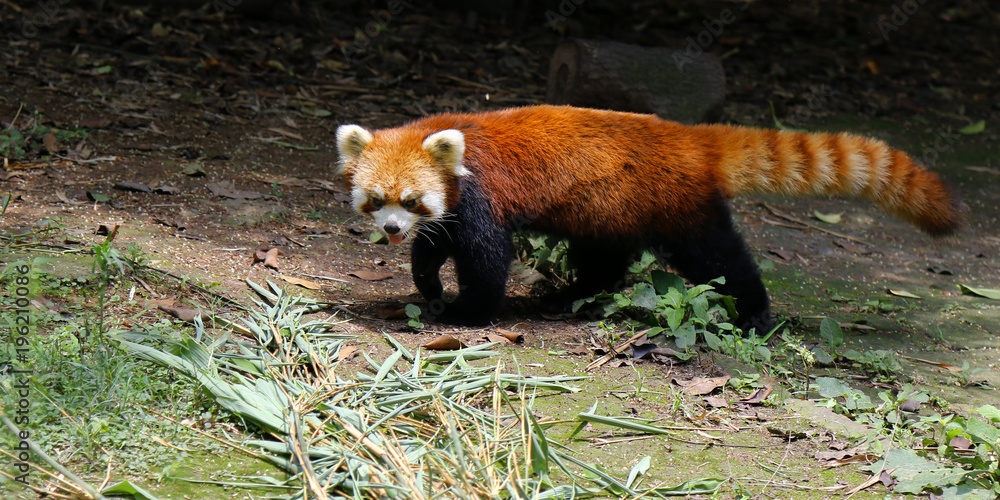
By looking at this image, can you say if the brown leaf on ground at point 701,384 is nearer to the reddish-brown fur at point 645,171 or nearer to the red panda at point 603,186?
the red panda at point 603,186

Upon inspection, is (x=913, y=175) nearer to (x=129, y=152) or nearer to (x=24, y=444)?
(x=24, y=444)

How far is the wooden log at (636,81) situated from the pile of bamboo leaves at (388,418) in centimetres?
332

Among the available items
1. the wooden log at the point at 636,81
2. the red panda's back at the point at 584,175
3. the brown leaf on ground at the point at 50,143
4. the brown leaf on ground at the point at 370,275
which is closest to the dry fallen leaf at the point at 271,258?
the brown leaf on ground at the point at 370,275

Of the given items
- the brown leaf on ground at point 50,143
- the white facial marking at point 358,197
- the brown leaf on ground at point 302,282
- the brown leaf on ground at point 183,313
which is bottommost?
the brown leaf on ground at point 302,282

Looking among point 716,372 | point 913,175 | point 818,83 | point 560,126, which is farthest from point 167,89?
point 818,83

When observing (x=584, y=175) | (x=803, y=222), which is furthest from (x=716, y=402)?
(x=803, y=222)

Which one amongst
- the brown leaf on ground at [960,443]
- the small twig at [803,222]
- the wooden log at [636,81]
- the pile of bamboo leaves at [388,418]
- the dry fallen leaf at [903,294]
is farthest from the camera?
the wooden log at [636,81]

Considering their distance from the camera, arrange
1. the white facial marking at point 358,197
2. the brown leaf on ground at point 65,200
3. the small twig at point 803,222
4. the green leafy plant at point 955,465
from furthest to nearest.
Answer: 1. the small twig at point 803,222
2. the brown leaf on ground at point 65,200
3. the white facial marking at point 358,197
4. the green leafy plant at point 955,465

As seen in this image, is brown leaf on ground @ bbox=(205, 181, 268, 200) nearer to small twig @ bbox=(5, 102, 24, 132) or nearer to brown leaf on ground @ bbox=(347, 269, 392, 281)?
brown leaf on ground @ bbox=(347, 269, 392, 281)

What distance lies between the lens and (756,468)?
8.93 feet

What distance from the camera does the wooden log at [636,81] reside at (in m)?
6.07

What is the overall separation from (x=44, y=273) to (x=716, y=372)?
112 inches

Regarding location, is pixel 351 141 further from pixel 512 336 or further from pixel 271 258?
pixel 512 336

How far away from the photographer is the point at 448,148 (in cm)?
352
